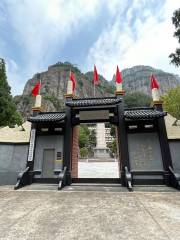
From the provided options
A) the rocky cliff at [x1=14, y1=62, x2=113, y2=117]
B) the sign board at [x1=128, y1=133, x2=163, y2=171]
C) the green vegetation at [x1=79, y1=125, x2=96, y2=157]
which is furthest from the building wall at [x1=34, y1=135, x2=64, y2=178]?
the rocky cliff at [x1=14, y1=62, x2=113, y2=117]

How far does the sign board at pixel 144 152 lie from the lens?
9273mm

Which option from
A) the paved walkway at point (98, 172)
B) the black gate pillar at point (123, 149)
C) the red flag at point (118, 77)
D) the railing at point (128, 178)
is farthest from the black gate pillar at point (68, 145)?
the paved walkway at point (98, 172)

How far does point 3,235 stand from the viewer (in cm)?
332

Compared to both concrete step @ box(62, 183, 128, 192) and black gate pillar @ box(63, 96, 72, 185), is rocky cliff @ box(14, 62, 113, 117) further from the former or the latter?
concrete step @ box(62, 183, 128, 192)

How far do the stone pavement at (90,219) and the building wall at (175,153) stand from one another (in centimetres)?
349

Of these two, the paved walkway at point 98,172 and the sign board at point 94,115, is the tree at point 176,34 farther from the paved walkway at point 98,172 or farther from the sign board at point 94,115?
the paved walkway at point 98,172

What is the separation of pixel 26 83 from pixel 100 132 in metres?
74.2

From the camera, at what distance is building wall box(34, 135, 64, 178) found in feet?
32.9

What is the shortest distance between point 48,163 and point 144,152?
584cm

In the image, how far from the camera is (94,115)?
1044cm

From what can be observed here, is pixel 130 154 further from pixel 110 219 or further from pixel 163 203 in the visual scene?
pixel 110 219

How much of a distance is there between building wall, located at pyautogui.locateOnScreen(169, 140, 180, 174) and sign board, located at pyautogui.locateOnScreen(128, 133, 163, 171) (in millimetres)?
717

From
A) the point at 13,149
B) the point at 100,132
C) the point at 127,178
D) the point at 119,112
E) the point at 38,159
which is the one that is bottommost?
the point at 127,178

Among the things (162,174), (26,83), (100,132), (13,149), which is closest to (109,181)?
(162,174)
